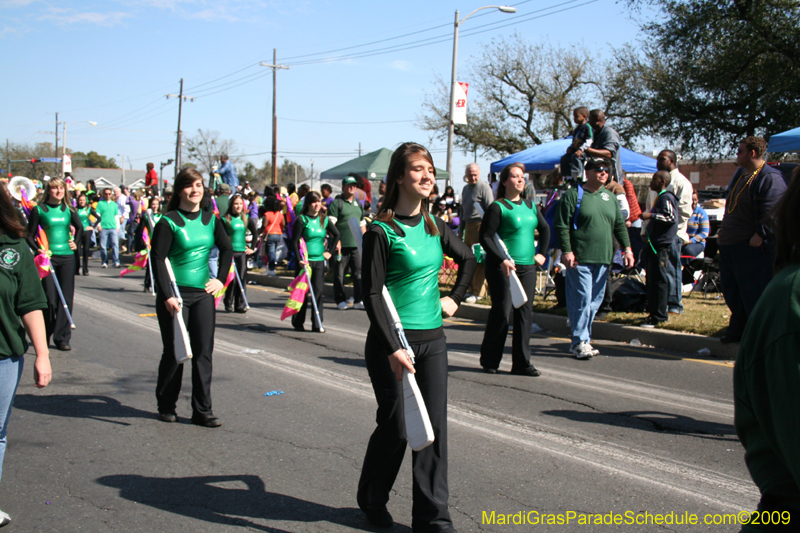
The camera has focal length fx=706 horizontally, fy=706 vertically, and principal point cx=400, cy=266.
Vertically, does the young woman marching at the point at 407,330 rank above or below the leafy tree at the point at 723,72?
below

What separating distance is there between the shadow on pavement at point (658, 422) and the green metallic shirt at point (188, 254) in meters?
3.00

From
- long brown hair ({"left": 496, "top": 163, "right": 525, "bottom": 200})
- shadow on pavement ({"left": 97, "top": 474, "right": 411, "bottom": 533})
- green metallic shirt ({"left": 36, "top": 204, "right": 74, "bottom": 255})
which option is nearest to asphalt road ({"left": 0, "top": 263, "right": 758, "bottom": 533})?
shadow on pavement ({"left": 97, "top": 474, "right": 411, "bottom": 533})

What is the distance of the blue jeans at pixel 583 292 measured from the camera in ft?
25.2

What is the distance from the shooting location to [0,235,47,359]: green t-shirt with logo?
339 centimetres

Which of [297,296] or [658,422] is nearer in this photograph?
[658,422]

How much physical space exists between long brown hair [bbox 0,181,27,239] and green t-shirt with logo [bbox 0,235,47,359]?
0.11 feet

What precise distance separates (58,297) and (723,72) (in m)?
22.3

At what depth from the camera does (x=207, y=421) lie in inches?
213

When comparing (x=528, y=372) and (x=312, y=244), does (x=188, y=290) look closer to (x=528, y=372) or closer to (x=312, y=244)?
(x=528, y=372)

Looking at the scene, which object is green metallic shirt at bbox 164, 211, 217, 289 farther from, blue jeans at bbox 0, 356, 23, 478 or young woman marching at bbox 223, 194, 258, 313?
young woman marching at bbox 223, 194, 258, 313

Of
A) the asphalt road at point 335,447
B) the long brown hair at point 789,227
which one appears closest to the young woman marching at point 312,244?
the asphalt road at point 335,447

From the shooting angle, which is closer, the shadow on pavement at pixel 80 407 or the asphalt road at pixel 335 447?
the asphalt road at pixel 335 447

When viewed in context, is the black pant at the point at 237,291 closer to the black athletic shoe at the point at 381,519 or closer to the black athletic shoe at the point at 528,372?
the black athletic shoe at the point at 528,372

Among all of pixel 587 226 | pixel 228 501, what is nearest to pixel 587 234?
pixel 587 226
